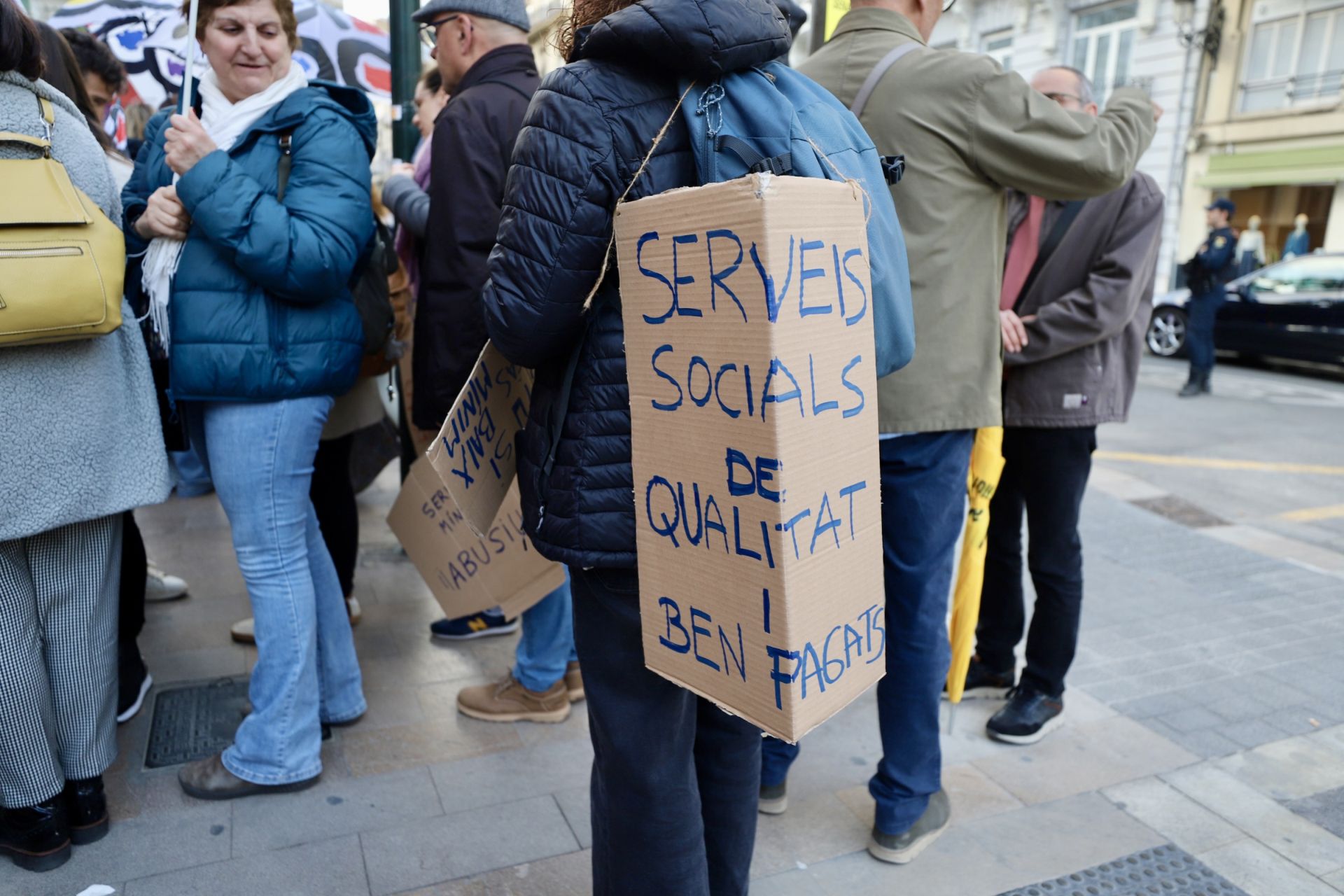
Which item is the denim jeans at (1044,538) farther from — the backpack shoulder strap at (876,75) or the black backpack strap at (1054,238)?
the backpack shoulder strap at (876,75)

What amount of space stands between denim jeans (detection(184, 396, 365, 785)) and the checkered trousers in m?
0.33

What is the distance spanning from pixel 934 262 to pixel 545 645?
68.1 inches

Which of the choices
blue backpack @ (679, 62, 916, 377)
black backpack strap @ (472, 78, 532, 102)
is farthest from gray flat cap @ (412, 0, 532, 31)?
blue backpack @ (679, 62, 916, 377)

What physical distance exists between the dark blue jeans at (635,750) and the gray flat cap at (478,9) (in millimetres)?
2101

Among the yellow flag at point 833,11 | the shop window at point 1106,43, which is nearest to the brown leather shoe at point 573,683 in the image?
the yellow flag at point 833,11

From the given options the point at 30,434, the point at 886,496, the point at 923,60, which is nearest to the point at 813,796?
the point at 886,496

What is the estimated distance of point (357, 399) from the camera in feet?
11.2

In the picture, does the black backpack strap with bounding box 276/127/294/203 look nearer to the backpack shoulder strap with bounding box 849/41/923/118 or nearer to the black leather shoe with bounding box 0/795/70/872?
the backpack shoulder strap with bounding box 849/41/923/118

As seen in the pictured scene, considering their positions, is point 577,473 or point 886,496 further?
point 886,496

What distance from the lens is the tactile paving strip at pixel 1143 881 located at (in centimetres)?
246

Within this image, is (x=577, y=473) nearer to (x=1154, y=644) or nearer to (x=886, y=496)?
(x=886, y=496)

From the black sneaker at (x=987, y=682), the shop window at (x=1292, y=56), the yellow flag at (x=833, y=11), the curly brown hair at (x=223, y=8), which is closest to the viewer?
the curly brown hair at (x=223, y=8)

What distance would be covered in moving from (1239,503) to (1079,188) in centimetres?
461

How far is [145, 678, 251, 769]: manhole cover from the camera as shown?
2.98 m
